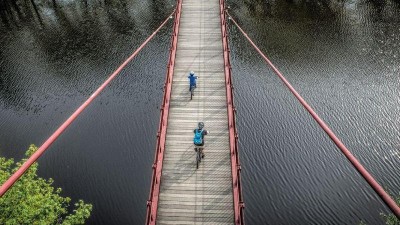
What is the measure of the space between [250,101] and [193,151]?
15.1m

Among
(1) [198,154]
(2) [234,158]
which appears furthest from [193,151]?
(2) [234,158]

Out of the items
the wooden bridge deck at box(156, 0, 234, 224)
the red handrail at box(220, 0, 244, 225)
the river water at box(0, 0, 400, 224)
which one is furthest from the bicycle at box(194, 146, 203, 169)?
the river water at box(0, 0, 400, 224)

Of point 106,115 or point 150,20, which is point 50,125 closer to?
point 106,115

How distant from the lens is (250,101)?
30.5 metres

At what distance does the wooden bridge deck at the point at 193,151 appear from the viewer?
1414 cm

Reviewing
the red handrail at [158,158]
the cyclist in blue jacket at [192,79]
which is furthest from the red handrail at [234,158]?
the red handrail at [158,158]

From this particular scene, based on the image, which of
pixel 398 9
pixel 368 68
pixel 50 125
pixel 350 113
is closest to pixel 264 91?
pixel 350 113

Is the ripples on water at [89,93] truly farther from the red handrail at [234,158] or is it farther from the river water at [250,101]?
the red handrail at [234,158]

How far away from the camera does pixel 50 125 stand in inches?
1135

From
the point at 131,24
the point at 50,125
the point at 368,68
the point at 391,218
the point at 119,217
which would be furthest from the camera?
the point at 131,24

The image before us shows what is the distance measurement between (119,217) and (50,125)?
36.4 ft

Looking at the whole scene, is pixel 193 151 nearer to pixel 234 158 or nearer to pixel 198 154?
pixel 198 154

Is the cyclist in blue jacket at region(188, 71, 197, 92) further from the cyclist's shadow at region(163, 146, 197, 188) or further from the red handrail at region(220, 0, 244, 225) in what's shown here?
the cyclist's shadow at region(163, 146, 197, 188)

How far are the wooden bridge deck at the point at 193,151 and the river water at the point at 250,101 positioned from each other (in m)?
7.75
